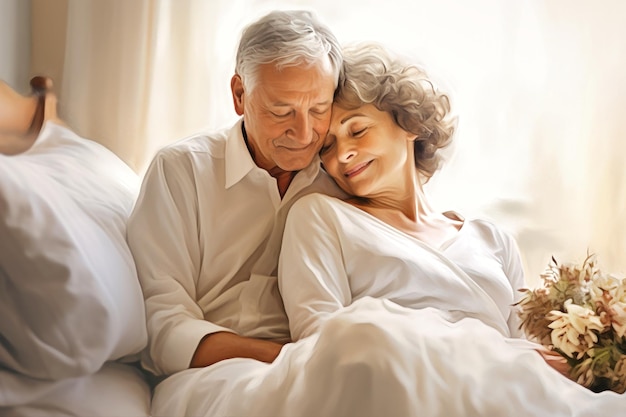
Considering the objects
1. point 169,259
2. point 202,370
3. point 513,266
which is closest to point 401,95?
point 513,266

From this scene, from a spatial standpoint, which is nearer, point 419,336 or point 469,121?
point 419,336

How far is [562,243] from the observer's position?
2059 millimetres

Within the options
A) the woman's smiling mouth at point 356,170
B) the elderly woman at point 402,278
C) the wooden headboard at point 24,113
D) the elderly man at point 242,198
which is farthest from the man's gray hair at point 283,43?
the wooden headboard at point 24,113

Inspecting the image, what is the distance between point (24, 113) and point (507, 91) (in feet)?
3.80

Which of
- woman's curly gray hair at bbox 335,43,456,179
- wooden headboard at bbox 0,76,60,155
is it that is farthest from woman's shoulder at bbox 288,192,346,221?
wooden headboard at bbox 0,76,60,155

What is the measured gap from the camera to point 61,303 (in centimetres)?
135

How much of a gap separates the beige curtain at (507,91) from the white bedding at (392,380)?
0.62 metres

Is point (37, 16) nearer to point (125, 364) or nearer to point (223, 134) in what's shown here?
point (223, 134)

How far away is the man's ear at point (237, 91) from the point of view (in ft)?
5.81

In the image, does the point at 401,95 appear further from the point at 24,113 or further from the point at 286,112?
the point at 24,113

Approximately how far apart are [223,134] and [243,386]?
0.62 m

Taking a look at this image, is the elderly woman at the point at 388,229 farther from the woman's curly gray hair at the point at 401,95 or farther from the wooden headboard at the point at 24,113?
the wooden headboard at the point at 24,113

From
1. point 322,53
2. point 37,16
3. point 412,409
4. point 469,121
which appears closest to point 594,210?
point 469,121

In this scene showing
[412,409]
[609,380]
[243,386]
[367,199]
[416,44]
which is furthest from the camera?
[416,44]
